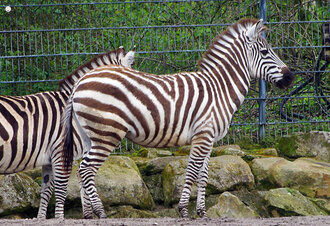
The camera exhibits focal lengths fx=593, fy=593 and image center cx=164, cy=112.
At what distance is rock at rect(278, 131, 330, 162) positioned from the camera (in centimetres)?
870

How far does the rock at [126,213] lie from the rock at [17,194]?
39.2 inches

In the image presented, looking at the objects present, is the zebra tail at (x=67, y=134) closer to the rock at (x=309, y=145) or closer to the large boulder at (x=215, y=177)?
the large boulder at (x=215, y=177)

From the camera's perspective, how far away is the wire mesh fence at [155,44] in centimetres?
870

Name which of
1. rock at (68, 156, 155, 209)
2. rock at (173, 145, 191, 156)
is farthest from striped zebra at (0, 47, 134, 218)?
rock at (173, 145, 191, 156)

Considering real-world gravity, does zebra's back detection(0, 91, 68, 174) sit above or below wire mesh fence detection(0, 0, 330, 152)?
below

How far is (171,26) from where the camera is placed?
861cm

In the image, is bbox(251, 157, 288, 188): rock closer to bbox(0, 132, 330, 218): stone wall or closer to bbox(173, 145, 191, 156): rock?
bbox(0, 132, 330, 218): stone wall

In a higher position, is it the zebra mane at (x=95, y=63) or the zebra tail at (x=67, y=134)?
the zebra mane at (x=95, y=63)

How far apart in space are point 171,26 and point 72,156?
277 centimetres

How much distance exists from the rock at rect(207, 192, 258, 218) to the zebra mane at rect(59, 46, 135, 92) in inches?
86.9

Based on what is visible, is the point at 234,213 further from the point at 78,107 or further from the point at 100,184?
the point at 78,107

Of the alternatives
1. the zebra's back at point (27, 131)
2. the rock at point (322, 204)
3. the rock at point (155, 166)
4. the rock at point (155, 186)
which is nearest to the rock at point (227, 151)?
the rock at point (155, 166)

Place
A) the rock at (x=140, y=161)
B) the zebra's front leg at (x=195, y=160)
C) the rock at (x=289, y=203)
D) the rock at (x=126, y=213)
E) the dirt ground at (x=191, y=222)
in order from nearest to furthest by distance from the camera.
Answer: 1. the dirt ground at (x=191, y=222)
2. the zebra's front leg at (x=195, y=160)
3. the rock at (x=289, y=203)
4. the rock at (x=126, y=213)
5. the rock at (x=140, y=161)

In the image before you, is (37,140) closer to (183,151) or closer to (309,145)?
(183,151)
